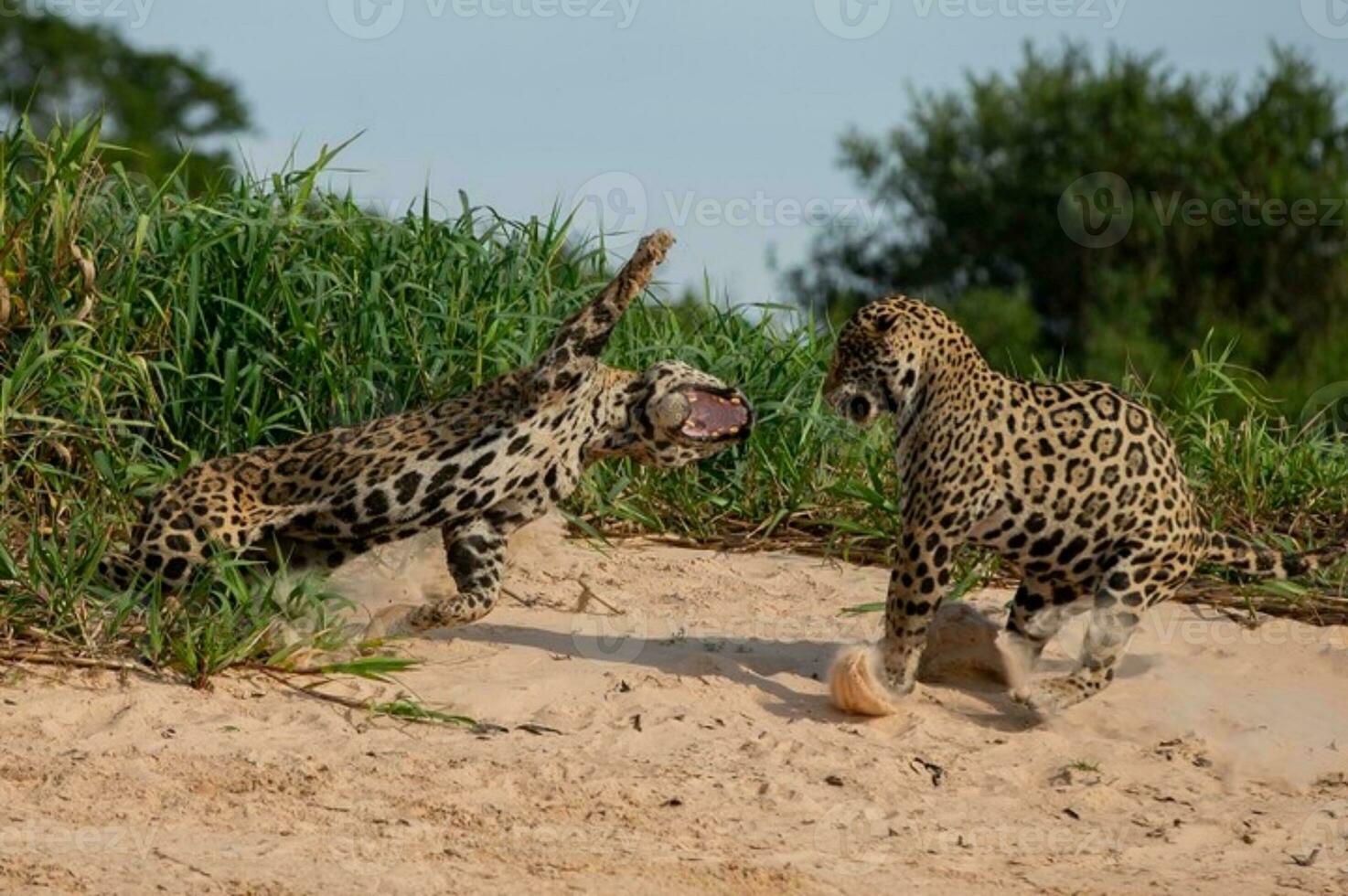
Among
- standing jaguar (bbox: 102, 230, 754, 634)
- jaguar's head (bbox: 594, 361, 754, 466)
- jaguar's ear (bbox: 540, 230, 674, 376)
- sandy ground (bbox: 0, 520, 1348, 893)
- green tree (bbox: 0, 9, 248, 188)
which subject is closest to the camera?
sandy ground (bbox: 0, 520, 1348, 893)

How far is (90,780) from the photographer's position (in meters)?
5.96

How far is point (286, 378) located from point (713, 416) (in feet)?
5.59

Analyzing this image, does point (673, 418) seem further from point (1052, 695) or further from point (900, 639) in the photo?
point (1052, 695)

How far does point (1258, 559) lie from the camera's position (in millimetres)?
7668

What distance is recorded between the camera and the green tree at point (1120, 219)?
27.7 meters

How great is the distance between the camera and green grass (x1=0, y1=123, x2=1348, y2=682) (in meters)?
7.07

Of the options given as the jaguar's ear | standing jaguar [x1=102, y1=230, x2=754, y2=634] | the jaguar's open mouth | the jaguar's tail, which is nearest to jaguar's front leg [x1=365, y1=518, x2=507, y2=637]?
standing jaguar [x1=102, y1=230, x2=754, y2=634]

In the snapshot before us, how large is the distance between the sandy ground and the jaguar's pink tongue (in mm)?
662

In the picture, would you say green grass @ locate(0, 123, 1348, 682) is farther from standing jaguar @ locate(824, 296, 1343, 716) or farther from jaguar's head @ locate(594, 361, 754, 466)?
standing jaguar @ locate(824, 296, 1343, 716)

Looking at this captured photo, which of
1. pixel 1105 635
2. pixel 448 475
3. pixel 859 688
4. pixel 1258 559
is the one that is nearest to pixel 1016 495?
pixel 1105 635

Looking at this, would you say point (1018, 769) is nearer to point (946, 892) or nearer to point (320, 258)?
point (946, 892)

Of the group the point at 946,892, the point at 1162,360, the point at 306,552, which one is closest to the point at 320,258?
the point at 306,552

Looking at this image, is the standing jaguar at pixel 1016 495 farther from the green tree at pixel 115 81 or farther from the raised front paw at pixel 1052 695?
the green tree at pixel 115 81

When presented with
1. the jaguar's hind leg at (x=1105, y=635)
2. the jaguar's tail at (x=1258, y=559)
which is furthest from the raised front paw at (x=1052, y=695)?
the jaguar's tail at (x=1258, y=559)
